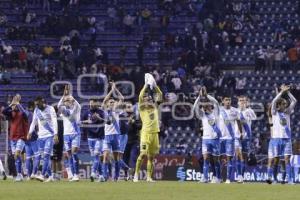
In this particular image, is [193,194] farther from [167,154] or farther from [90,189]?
[167,154]

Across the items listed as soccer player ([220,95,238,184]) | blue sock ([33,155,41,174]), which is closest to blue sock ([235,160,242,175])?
soccer player ([220,95,238,184])

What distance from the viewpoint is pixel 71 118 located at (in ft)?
107

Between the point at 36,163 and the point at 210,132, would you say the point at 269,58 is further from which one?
the point at 36,163

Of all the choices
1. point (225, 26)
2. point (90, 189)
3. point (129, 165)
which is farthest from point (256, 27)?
point (90, 189)

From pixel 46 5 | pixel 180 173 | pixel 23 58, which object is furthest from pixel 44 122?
pixel 46 5

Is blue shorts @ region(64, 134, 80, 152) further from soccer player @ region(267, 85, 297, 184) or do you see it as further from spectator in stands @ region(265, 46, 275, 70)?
spectator in stands @ region(265, 46, 275, 70)

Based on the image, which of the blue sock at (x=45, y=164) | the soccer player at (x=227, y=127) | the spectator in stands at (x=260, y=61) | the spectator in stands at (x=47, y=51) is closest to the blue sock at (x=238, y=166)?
the soccer player at (x=227, y=127)

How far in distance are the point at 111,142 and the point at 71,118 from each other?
1977 mm

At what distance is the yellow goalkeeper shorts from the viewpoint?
31.1m

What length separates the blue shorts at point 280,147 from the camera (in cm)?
3169

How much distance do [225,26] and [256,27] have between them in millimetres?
1642

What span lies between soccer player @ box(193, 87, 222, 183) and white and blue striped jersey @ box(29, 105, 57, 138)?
185 inches

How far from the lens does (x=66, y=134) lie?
32.7 metres

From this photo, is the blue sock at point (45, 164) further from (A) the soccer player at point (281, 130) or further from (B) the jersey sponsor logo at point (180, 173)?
(B) the jersey sponsor logo at point (180, 173)
